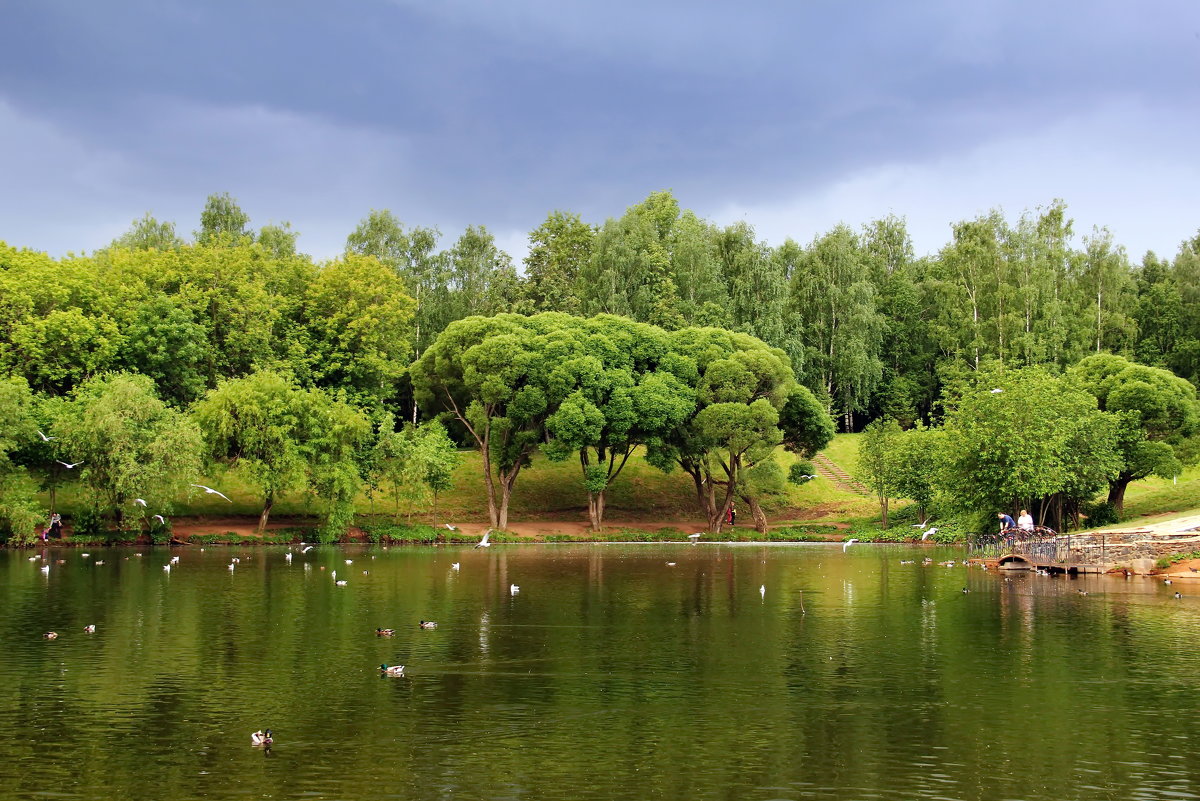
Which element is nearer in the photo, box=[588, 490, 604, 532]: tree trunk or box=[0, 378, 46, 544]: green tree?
box=[0, 378, 46, 544]: green tree

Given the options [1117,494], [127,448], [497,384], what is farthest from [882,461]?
[127,448]

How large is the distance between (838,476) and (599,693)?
73987mm

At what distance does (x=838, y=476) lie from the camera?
93625 mm

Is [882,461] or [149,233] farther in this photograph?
[149,233]

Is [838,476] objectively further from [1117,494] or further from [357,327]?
[357,327]

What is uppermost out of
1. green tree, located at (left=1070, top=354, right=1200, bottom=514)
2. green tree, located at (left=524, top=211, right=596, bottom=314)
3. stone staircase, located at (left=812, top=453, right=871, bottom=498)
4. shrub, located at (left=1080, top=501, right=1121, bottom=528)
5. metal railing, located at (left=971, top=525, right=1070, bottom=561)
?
green tree, located at (left=524, top=211, right=596, bottom=314)

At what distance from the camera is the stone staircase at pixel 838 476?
88688 mm

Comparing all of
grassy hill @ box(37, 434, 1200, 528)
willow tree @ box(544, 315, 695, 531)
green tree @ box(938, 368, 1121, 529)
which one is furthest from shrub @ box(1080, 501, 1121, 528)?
willow tree @ box(544, 315, 695, 531)

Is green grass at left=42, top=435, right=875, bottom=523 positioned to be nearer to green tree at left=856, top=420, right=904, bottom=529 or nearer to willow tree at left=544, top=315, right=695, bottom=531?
green tree at left=856, top=420, right=904, bottom=529

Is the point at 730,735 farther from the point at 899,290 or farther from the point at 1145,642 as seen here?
the point at 899,290

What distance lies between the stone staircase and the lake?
46.0 m

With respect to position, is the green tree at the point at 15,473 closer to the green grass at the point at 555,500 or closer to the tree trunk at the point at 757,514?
the green grass at the point at 555,500

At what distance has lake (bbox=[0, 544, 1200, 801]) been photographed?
661 inches

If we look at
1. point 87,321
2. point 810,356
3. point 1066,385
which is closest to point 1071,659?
point 1066,385
